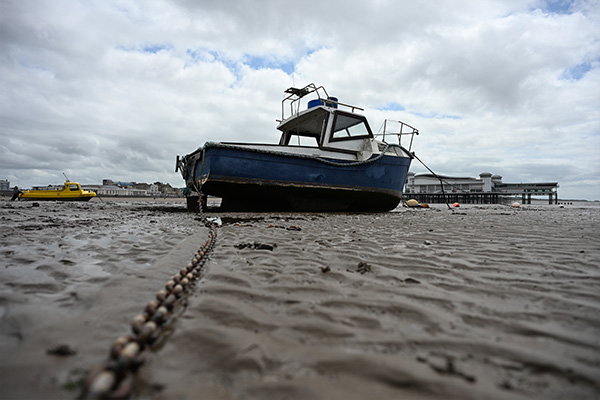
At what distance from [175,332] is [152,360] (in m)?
0.22

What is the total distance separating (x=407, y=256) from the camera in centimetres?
298

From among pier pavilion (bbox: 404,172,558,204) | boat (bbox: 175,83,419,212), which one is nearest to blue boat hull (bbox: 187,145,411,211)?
boat (bbox: 175,83,419,212)

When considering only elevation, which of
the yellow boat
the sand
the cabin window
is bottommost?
the sand

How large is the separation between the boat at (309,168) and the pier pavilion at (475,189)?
122ft

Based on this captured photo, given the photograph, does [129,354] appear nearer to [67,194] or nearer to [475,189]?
[67,194]

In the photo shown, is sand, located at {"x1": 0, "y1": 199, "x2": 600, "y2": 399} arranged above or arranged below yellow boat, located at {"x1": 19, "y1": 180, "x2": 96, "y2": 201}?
below

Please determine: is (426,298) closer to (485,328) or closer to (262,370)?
(485,328)

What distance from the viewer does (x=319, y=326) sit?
1434 millimetres

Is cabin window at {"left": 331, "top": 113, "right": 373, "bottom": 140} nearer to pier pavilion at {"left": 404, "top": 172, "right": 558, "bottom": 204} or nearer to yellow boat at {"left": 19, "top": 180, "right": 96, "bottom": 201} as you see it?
yellow boat at {"left": 19, "top": 180, "right": 96, "bottom": 201}

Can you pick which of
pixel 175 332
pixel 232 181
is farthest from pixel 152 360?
pixel 232 181

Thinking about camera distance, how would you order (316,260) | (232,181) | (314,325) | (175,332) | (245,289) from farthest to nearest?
1. (232,181)
2. (316,260)
3. (245,289)
4. (314,325)
5. (175,332)

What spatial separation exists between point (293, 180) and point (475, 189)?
54.0 metres

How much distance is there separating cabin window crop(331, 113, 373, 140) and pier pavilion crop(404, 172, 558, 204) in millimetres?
37554

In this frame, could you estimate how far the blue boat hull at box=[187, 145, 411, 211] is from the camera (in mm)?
8281
